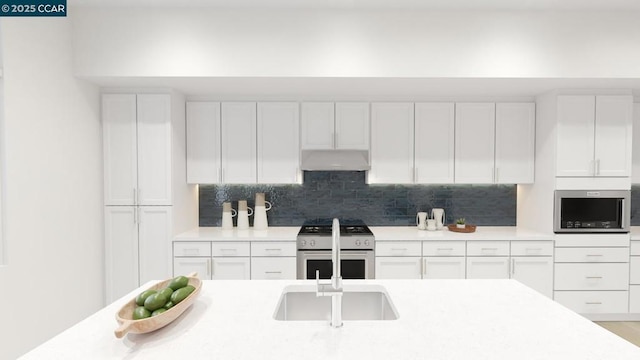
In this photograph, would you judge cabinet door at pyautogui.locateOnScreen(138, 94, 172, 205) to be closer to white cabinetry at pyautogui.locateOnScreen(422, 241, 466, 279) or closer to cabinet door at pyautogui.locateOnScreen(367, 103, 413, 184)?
cabinet door at pyautogui.locateOnScreen(367, 103, 413, 184)

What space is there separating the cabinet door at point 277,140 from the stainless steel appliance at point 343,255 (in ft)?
2.46

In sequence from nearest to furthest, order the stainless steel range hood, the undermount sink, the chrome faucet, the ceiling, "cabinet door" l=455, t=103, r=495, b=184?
the chrome faucet < the undermount sink < the ceiling < the stainless steel range hood < "cabinet door" l=455, t=103, r=495, b=184

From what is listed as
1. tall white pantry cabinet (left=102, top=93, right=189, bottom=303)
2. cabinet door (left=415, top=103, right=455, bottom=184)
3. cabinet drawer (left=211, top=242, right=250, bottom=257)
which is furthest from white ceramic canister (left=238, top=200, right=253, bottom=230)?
cabinet door (left=415, top=103, right=455, bottom=184)

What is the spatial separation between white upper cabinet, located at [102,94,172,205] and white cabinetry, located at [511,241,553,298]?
11.4ft

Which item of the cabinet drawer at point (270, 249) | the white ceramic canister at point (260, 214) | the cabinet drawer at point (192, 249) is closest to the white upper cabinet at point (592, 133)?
the cabinet drawer at point (270, 249)

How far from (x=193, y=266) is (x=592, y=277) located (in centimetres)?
388

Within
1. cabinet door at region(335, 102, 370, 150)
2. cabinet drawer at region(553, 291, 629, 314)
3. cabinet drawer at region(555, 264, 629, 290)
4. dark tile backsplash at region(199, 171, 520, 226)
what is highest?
cabinet door at region(335, 102, 370, 150)

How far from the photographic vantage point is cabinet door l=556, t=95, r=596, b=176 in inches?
137

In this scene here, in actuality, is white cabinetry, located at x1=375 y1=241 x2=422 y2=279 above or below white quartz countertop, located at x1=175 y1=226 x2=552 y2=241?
below

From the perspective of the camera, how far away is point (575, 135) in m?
3.48

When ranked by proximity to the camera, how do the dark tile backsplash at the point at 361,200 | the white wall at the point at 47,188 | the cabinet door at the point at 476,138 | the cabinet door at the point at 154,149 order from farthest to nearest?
the dark tile backsplash at the point at 361,200 < the cabinet door at the point at 476,138 < the cabinet door at the point at 154,149 < the white wall at the point at 47,188

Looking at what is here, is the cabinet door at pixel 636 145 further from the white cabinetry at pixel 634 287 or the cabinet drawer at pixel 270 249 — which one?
the cabinet drawer at pixel 270 249

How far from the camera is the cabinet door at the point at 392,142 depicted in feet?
12.5

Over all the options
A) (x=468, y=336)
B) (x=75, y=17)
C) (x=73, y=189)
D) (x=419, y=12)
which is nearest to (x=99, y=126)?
(x=73, y=189)
